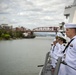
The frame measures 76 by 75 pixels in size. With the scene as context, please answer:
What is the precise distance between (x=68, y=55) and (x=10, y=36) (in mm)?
67283

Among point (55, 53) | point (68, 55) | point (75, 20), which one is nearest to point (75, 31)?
point (68, 55)

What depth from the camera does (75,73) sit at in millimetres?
2010

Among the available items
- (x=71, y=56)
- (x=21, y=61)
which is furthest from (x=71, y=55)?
(x=21, y=61)

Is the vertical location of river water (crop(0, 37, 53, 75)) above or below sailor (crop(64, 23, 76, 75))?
below

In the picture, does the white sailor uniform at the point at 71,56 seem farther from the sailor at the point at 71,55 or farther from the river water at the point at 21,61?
the river water at the point at 21,61

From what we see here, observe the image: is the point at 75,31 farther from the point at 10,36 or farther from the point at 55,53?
the point at 10,36

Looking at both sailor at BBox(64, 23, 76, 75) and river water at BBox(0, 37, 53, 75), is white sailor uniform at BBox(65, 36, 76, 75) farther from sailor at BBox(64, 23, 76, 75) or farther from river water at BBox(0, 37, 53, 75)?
river water at BBox(0, 37, 53, 75)

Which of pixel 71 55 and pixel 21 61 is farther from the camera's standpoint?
pixel 21 61

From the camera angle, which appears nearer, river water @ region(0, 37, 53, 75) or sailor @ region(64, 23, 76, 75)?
sailor @ region(64, 23, 76, 75)

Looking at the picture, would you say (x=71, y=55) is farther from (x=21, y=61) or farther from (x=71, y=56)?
(x=21, y=61)

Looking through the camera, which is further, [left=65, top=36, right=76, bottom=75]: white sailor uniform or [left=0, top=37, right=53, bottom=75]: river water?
[left=0, top=37, right=53, bottom=75]: river water

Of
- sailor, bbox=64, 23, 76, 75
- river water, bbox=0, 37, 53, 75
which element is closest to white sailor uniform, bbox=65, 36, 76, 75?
sailor, bbox=64, 23, 76, 75

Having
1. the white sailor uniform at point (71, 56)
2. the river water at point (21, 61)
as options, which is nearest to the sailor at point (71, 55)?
the white sailor uniform at point (71, 56)

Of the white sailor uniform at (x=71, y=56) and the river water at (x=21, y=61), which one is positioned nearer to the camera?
the white sailor uniform at (x=71, y=56)
